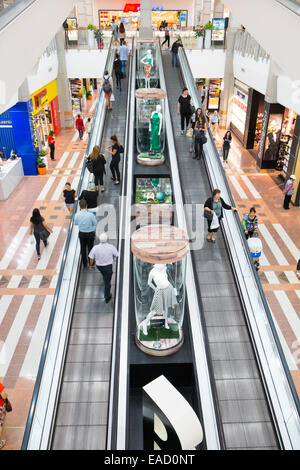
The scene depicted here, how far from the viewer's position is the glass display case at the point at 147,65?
17.5 meters

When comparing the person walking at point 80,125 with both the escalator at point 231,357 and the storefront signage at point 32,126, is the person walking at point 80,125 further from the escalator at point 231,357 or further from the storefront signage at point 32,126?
the escalator at point 231,357

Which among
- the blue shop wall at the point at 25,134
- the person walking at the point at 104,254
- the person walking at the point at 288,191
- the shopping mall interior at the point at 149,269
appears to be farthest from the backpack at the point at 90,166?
the blue shop wall at the point at 25,134

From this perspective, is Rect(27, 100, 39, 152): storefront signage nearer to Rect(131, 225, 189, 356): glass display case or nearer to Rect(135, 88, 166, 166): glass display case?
Rect(135, 88, 166, 166): glass display case

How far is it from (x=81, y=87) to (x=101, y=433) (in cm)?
3180

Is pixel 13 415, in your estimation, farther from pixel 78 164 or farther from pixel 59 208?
pixel 78 164

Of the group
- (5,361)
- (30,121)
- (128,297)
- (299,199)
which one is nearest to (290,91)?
(299,199)

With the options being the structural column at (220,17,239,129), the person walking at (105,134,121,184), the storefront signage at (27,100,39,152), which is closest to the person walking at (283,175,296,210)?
the person walking at (105,134,121,184)

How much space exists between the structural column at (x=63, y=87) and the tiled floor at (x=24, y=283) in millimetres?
8722

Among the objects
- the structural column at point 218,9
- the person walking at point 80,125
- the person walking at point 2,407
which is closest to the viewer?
the person walking at point 2,407

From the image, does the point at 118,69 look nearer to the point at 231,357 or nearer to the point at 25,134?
the point at 25,134

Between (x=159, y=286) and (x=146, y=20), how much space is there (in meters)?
25.8

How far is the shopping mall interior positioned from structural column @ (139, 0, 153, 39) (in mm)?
8131

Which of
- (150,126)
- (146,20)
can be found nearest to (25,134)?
(150,126)

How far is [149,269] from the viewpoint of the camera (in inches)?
262
